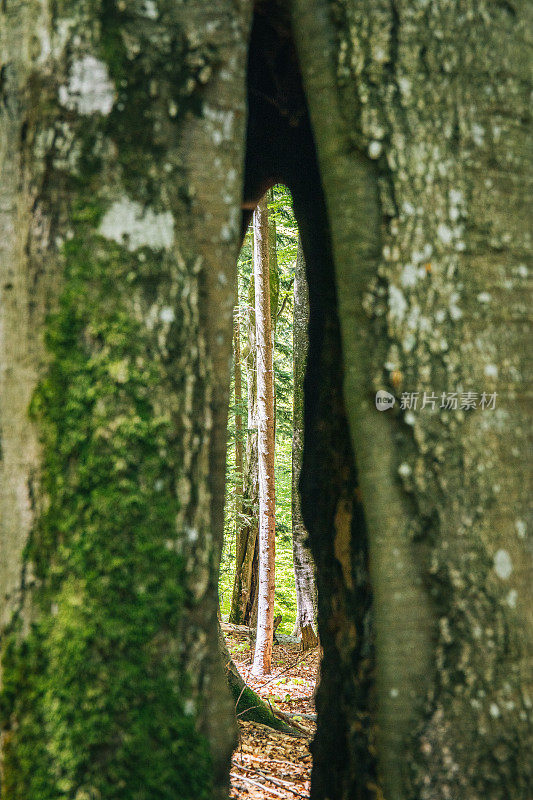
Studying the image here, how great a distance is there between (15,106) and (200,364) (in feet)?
3.51

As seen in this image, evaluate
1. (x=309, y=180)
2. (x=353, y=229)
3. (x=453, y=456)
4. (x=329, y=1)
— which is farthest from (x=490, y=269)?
(x=309, y=180)

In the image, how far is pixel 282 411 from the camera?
1320cm

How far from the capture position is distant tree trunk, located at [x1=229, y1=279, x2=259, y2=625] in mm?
10352

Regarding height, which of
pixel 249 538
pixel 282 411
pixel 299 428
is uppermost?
pixel 282 411

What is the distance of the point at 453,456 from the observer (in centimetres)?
208

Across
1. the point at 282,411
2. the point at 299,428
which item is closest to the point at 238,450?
the point at 282,411

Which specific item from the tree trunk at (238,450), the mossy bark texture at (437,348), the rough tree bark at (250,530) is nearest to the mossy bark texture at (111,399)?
the mossy bark texture at (437,348)

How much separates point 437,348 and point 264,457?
5.86 m

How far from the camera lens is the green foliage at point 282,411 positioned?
11.2 m

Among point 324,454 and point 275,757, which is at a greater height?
point 324,454

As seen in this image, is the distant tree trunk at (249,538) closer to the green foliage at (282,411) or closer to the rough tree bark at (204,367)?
the green foliage at (282,411)
